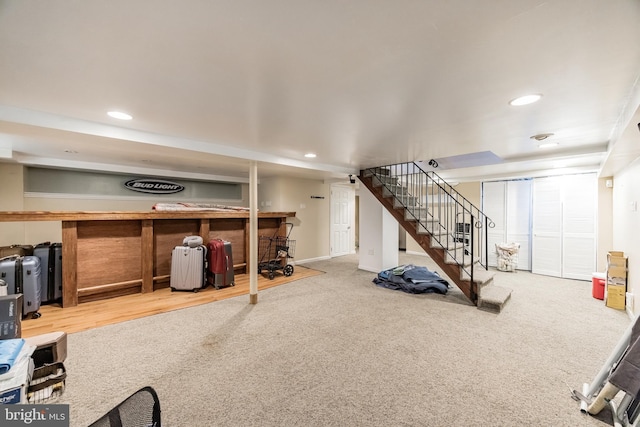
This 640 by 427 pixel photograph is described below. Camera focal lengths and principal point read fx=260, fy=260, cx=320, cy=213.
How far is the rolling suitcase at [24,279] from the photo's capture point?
3.32 m

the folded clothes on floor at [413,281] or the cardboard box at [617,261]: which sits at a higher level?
the cardboard box at [617,261]

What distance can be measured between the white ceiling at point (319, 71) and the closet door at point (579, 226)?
2163 millimetres

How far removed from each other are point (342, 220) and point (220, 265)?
4.43 meters

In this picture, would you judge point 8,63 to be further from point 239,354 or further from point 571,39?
point 571,39

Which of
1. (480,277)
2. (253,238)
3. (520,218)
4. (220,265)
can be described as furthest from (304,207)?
(520,218)

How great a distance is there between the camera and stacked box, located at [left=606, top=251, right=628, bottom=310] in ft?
12.3

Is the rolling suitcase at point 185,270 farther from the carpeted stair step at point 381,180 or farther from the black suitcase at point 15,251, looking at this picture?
the carpeted stair step at point 381,180

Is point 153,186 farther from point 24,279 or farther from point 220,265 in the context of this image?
point 24,279

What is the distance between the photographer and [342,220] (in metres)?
8.32

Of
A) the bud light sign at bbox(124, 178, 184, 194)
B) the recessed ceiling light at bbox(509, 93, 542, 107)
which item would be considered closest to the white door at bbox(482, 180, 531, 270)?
the recessed ceiling light at bbox(509, 93, 542, 107)

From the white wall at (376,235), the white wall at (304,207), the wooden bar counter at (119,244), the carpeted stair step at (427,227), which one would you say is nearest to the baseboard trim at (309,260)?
the white wall at (304,207)

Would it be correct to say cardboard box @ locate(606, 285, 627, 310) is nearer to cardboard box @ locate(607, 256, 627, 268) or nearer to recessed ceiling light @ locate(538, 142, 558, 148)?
cardboard box @ locate(607, 256, 627, 268)

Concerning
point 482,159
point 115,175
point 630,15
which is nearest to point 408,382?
point 630,15

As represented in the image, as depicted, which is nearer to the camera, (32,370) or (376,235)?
(32,370)
